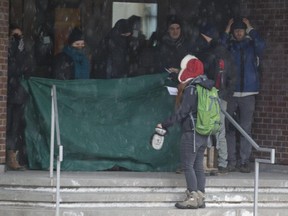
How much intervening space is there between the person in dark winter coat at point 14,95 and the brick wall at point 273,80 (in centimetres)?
375

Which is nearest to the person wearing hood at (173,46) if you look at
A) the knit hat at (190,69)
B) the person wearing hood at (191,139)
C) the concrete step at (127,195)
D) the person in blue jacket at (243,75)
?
the person in blue jacket at (243,75)

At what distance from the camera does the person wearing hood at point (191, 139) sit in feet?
37.5

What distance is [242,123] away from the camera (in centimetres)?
1355

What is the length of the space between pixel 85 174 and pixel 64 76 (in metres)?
1.49

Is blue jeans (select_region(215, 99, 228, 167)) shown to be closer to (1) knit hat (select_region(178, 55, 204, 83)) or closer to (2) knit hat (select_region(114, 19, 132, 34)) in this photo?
(1) knit hat (select_region(178, 55, 204, 83))

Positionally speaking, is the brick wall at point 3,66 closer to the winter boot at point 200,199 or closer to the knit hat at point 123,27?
the knit hat at point 123,27

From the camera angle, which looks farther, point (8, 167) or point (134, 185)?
point (8, 167)

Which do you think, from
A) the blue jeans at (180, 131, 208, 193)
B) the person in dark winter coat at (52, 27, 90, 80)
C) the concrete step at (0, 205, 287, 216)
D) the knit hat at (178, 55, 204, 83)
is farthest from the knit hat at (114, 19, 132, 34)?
the concrete step at (0, 205, 287, 216)

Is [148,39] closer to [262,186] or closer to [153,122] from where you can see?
[153,122]

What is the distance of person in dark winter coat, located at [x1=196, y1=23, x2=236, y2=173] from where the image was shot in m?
12.8

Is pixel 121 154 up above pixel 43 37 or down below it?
below

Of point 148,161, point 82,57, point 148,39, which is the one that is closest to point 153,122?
point 148,161

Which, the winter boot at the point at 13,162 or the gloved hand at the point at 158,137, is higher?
the gloved hand at the point at 158,137

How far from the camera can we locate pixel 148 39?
49.9ft
